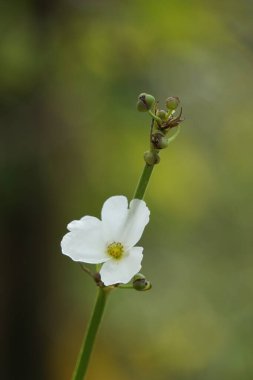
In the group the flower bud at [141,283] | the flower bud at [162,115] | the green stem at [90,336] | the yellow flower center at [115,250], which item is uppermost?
the flower bud at [162,115]

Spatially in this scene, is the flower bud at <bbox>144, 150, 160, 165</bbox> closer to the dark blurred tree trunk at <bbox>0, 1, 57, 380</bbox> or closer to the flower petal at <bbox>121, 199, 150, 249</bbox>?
the flower petal at <bbox>121, 199, 150, 249</bbox>

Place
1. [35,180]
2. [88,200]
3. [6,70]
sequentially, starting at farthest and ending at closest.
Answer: [88,200] → [35,180] → [6,70]

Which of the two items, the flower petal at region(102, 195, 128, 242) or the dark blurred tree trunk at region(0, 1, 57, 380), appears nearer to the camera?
the flower petal at region(102, 195, 128, 242)

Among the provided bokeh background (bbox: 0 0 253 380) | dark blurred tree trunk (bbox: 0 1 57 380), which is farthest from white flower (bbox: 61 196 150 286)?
dark blurred tree trunk (bbox: 0 1 57 380)

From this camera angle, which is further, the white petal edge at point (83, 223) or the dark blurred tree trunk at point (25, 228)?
the dark blurred tree trunk at point (25, 228)

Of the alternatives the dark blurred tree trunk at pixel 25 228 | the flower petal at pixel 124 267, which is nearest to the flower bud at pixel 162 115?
the flower petal at pixel 124 267

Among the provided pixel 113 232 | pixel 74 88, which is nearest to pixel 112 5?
pixel 74 88

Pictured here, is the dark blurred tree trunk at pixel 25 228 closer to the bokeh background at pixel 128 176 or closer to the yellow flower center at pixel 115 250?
the bokeh background at pixel 128 176

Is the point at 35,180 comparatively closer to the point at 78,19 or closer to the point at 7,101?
the point at 7,101
